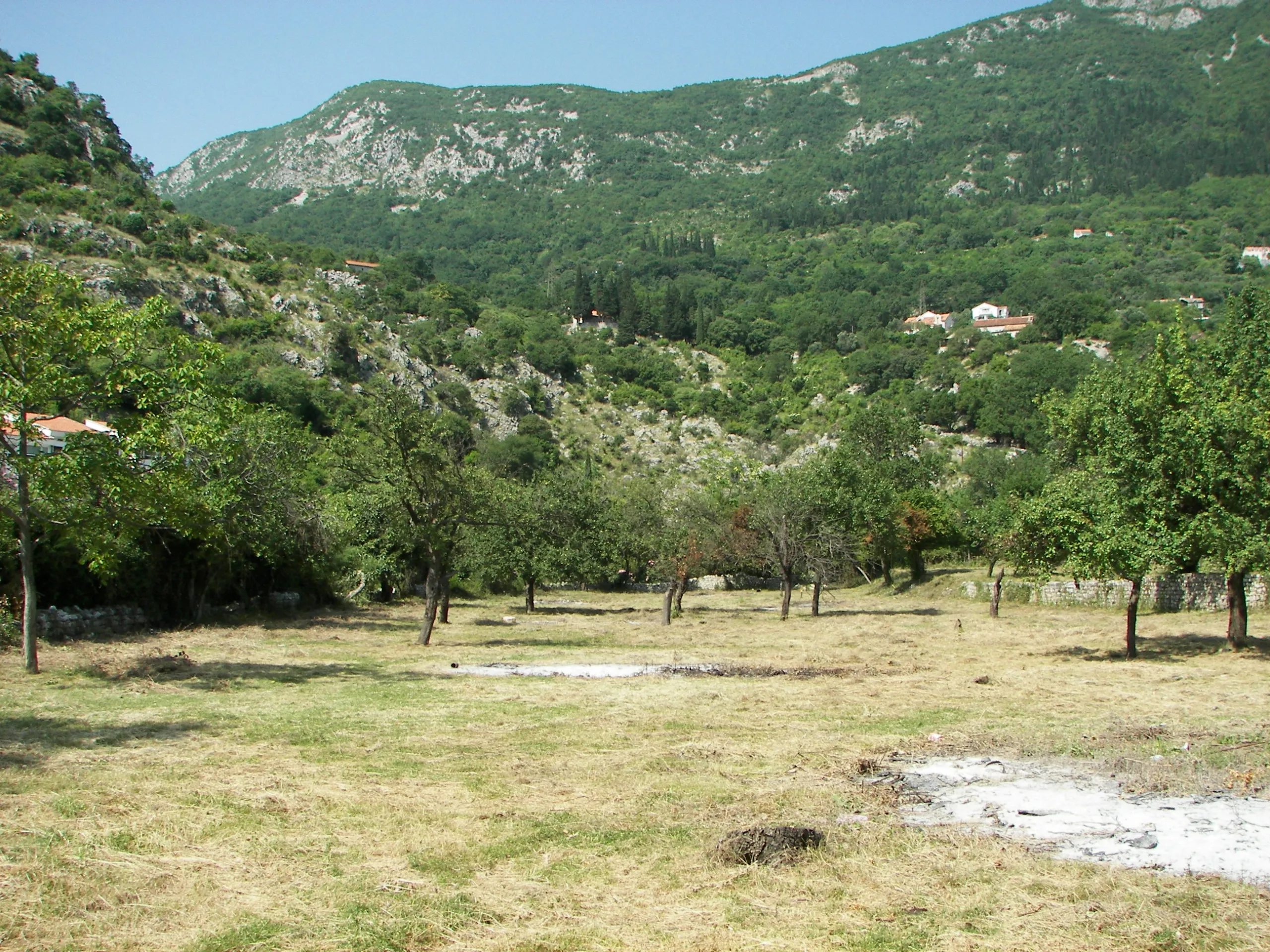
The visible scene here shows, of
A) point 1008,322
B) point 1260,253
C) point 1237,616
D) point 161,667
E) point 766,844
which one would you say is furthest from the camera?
Answer: point 1260,253

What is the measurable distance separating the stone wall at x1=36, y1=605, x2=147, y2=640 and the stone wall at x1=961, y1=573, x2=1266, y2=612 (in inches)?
1144

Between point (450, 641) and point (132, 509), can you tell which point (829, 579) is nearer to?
point (450, 641)

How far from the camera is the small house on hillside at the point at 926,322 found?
15462cm

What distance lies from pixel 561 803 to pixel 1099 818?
5028 mm

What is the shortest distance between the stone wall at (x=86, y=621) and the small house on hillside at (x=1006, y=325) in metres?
134

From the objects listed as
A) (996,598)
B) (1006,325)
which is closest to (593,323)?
(1006,325)

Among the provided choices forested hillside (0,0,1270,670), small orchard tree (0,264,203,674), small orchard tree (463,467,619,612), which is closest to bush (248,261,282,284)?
forested hillside (0,0,1270,670)

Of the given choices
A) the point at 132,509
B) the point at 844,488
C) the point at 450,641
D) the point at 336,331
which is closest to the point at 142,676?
the point at 132,509

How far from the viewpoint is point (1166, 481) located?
2203 centimetres

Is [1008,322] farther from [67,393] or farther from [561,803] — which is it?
[561,803]

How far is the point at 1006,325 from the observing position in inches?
5640

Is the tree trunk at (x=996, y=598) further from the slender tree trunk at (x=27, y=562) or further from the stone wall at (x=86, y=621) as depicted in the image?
the slender tree trunk at (x=27, y=562)

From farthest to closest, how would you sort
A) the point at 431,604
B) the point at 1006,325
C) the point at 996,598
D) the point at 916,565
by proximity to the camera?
the point at 1006,325 < the point at 916,565 < the point at 996,598 < the point at 431,604

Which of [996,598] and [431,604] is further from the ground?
[431,604]
